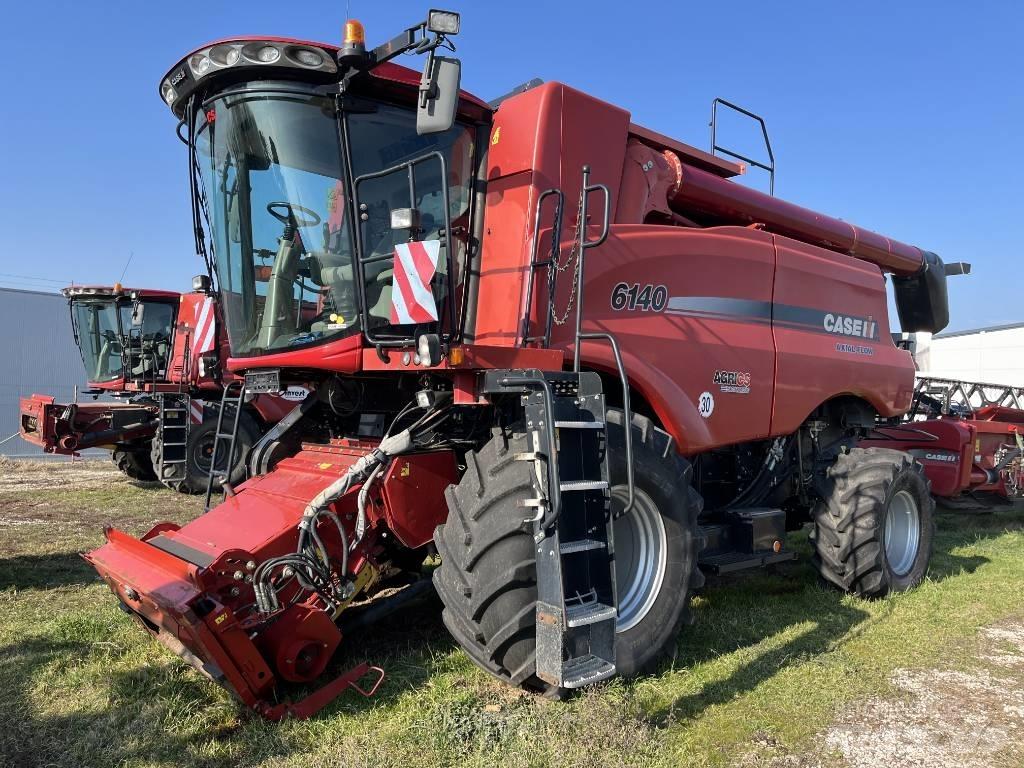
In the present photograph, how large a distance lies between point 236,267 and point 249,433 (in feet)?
19.6

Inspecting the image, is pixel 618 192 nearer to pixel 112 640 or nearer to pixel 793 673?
pixel 793 673

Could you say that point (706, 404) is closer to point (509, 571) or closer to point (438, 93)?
point (509, 571)

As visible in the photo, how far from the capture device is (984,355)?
25.9 m

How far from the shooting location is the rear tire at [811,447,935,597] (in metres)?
5.09

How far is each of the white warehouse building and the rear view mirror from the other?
78.9ft

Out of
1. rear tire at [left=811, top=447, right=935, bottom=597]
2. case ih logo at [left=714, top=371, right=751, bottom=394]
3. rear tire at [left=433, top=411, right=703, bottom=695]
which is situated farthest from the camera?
rear tire at [left=811, top=447, right=935, bottom=597]

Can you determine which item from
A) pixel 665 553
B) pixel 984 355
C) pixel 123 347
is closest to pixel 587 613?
pixel 665 553

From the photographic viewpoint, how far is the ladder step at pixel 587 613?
3.00 meters

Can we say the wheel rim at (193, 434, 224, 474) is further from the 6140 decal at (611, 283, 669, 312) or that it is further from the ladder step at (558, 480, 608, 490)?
the ladder step at (558, 480, 608, 490)

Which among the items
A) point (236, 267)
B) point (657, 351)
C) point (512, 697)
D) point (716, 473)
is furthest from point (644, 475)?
point (236, 267)

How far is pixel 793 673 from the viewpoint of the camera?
3.74 m

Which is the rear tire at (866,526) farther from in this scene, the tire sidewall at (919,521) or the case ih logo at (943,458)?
the case ih logo at (943,458)

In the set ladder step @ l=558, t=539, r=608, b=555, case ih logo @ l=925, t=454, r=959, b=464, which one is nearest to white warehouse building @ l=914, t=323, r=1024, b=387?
case ih logo @ l=925, t=454, r=959, b=464

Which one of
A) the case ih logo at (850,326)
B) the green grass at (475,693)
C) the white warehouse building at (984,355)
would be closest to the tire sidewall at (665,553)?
the green grass at (475,693)
